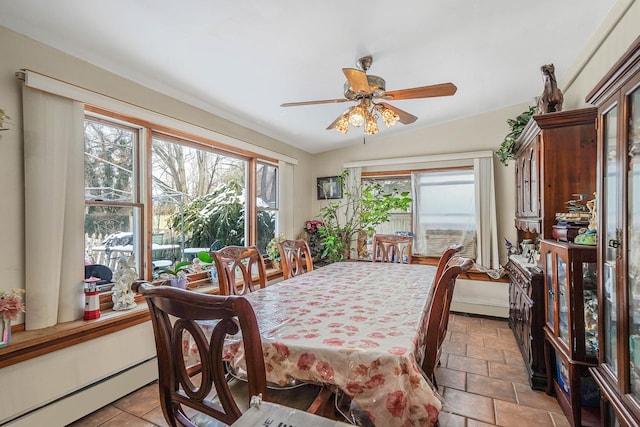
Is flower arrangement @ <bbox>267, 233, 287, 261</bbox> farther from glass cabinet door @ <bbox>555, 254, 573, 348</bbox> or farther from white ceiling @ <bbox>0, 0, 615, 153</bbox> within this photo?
glass cabinet door @ <bbox>555, 254, 573, 348</bbox>

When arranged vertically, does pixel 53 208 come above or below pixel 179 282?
above

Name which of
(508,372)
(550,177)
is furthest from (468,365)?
(550,177)

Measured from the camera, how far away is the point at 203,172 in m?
3.17

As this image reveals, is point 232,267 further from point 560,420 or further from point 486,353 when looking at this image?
point 486,353

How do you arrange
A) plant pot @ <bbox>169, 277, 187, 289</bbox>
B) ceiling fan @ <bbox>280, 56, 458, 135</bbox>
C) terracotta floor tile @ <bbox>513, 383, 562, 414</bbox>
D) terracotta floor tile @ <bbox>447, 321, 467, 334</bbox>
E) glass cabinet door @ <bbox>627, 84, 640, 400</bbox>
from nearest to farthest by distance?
1. glass cabinet door @ <bbox>627, 84, 640, 400</bbox>
2. ceiling fan @ <bbox>280, 56, 458, 135</bbox>
3. terracotta floor tile @ <bbox>513, 383, 562, 414</bbox>
4. plant pot @ <bbox>169, 277, 187, 289</bbox>
5. terracotta floor tile @ <bbox>447, 321, 467, 334</bbox>

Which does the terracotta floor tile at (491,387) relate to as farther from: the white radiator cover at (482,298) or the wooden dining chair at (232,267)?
the wooden dining chair at (232,267)

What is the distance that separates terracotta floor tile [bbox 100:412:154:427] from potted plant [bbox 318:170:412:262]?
2.69 meters

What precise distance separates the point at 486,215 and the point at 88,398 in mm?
4052

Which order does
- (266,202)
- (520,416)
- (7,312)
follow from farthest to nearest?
1. (266,202)
2. (520,416)
3. (7,312)

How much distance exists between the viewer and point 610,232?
1306mm

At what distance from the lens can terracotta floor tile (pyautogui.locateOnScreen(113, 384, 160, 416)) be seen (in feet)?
6.56

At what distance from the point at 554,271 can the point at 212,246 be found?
9.56ft

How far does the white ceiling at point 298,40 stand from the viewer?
1.67m

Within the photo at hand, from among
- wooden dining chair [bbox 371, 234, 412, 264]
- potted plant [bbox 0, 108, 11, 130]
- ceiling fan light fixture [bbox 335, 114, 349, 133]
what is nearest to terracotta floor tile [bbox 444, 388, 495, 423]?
wooden dining chair [bbox 371, 234, 412, 264]
